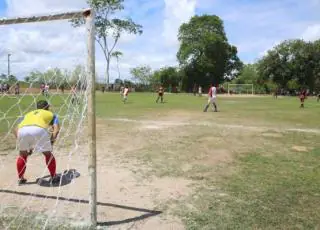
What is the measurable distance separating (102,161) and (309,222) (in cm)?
475

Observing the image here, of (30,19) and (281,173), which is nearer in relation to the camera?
(30,19)

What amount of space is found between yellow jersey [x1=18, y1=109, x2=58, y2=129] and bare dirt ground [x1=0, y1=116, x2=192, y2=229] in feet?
3.47

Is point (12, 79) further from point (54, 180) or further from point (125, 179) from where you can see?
point (125, 179)

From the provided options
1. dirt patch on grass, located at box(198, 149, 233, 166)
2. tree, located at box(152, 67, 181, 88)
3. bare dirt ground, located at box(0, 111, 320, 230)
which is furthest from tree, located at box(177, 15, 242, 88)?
dirt patch on grass, located at box(198, 149, 233, 166)

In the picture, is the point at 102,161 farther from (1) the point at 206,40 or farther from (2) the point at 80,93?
(1) the point at 206,40

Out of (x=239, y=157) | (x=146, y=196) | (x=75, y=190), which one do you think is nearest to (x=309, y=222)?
(x=146, y=196)

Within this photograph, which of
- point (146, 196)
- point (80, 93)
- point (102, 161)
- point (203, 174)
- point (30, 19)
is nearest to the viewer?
point (30, 19)

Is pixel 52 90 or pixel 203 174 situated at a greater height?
pixel 52 90

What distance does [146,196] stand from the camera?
6684mm

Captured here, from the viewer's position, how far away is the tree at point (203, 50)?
7206cm

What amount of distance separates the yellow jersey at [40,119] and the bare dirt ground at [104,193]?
1.06m

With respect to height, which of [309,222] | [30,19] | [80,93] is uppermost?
[30,19]

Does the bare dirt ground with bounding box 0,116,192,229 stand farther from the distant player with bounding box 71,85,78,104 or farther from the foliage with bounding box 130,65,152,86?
the foliage with bounding box 130,65,152,86

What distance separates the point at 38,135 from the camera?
265 inches
